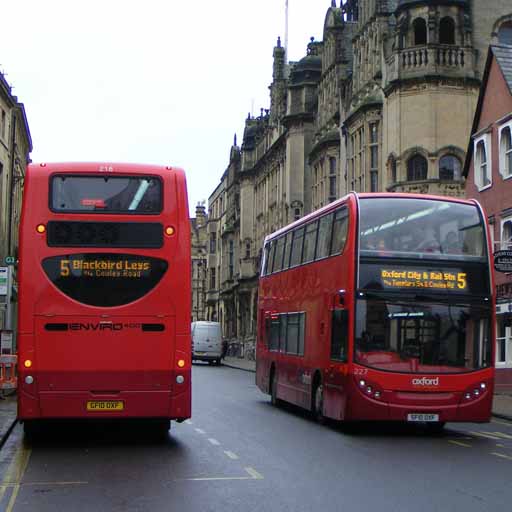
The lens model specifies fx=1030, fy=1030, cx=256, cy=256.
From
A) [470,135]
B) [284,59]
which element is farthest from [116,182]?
[284,59]

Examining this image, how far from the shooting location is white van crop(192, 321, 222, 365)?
206ft

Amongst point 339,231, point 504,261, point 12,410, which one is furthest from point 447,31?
point 12,410

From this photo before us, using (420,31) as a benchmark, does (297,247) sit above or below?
below

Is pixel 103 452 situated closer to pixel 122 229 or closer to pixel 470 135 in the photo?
pixel 122 229

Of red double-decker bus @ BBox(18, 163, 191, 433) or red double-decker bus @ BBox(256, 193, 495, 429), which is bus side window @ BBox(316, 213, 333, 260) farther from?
red double-decker bus @ BBox(18, 163, 191, 433)

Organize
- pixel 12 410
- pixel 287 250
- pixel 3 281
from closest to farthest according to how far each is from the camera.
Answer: pixel 12 410, pixel 287 250, pixel 3 281

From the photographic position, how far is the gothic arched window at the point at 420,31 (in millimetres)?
42375

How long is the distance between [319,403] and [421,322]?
3.40 metres

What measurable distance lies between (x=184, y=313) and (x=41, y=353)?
84.5 inches

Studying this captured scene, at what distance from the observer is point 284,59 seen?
77.3m

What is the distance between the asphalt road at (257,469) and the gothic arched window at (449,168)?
22539mm

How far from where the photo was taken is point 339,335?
1870 cm

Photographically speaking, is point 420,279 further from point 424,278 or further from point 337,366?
point 337,366

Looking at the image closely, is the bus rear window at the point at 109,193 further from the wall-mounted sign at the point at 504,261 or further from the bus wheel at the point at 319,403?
the wall-mounted sign at the point at 504,261
